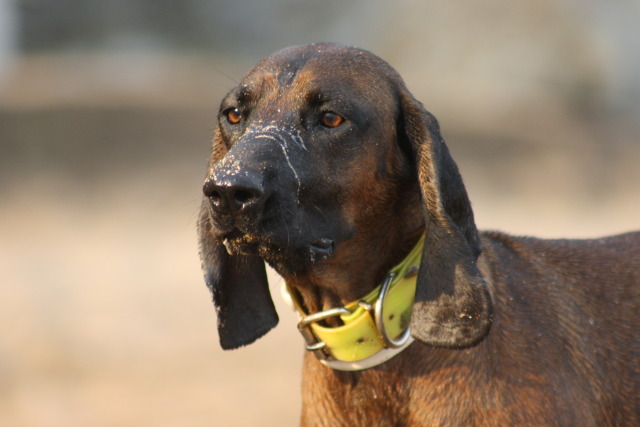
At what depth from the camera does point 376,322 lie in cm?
381

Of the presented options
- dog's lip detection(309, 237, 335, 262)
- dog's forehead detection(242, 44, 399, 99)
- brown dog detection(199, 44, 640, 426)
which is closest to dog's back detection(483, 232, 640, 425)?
brown dog detection(199, 44, 640, 426)

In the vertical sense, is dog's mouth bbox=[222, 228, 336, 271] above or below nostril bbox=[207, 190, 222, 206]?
below

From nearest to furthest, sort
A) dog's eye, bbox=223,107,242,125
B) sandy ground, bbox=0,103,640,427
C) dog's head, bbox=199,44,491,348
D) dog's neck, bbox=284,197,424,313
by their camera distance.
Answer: dog's head, bbox=199,44,491,348, dog's neck, bbox=284,197,424,313, dog's eye, bbox=223,107,242,125, sandy ground, bbox=0,103,640,427

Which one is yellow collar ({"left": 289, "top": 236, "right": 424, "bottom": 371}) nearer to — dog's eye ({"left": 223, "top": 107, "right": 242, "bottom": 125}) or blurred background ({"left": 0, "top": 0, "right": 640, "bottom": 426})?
dog's eye ({"left": 223, "top": 107, "right": 242, "bottom": 125})

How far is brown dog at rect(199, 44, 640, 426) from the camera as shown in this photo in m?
3.66

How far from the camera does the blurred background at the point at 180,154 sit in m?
9.27

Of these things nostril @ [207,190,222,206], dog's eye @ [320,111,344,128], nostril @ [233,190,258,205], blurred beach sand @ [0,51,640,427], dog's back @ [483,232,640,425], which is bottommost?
dog's back @ [483,232,640,425]

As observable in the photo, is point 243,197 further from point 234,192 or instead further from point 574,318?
point 574,318

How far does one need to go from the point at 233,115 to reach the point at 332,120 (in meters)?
0.47

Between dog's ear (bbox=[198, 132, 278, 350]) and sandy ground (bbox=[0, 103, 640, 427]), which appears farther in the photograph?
sandy ground (bbox=[0, 103, 640, 427])

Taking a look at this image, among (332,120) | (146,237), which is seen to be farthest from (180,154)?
(332,120)

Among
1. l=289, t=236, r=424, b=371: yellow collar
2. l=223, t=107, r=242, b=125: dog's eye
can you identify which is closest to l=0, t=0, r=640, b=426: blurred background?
l=223, t=107, r=242, b=125: dog's eye

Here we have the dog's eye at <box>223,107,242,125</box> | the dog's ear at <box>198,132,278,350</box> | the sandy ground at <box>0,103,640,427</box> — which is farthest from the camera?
the sandy ground at <box>0,103,640,427</box>

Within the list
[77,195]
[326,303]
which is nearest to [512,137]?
[77,195]
